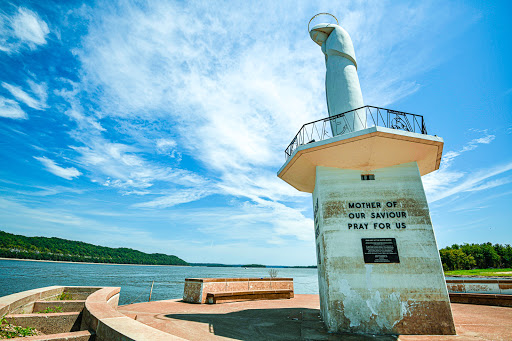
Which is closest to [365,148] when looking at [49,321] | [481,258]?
[49,321]

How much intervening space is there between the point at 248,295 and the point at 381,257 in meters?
9.26

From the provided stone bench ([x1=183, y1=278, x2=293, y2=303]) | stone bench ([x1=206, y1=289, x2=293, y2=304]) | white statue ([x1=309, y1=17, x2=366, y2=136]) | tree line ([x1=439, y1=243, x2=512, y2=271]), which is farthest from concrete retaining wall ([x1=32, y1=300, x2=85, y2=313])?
tree line ([x1=439, y1=243, x2=512, y2=271])

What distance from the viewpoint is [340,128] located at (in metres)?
10.3

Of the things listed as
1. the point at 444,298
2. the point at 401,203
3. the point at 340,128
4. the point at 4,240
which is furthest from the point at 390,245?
the point at 4,240

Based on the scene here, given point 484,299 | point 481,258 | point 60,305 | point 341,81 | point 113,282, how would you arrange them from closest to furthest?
point 60,305 → point 341,81 → point 484,299 → point 113,282 → point 481,258

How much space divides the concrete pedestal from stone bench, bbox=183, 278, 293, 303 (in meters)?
7.57

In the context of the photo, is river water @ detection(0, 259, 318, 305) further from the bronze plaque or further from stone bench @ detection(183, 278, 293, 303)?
the bronze plaque

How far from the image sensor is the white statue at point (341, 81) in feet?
33.5

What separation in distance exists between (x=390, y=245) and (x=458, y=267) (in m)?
88.7

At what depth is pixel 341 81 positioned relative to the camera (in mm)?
10852

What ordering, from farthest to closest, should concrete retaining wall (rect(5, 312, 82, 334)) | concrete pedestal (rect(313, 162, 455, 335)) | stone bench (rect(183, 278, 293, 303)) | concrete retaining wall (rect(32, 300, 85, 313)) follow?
stone bench (rect(183, 278, 293, 303)), concrete pedestal (rect(313, 162, 455, 335)), concrete retaining wall (rect(32, 300, 85, 313)), concrete retaining wall (rect(5, 312, 82, 334))

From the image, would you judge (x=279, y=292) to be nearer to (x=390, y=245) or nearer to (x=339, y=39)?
(x=390, y=245)

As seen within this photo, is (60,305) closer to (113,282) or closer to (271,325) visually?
(271,325)

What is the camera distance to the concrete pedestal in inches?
313
